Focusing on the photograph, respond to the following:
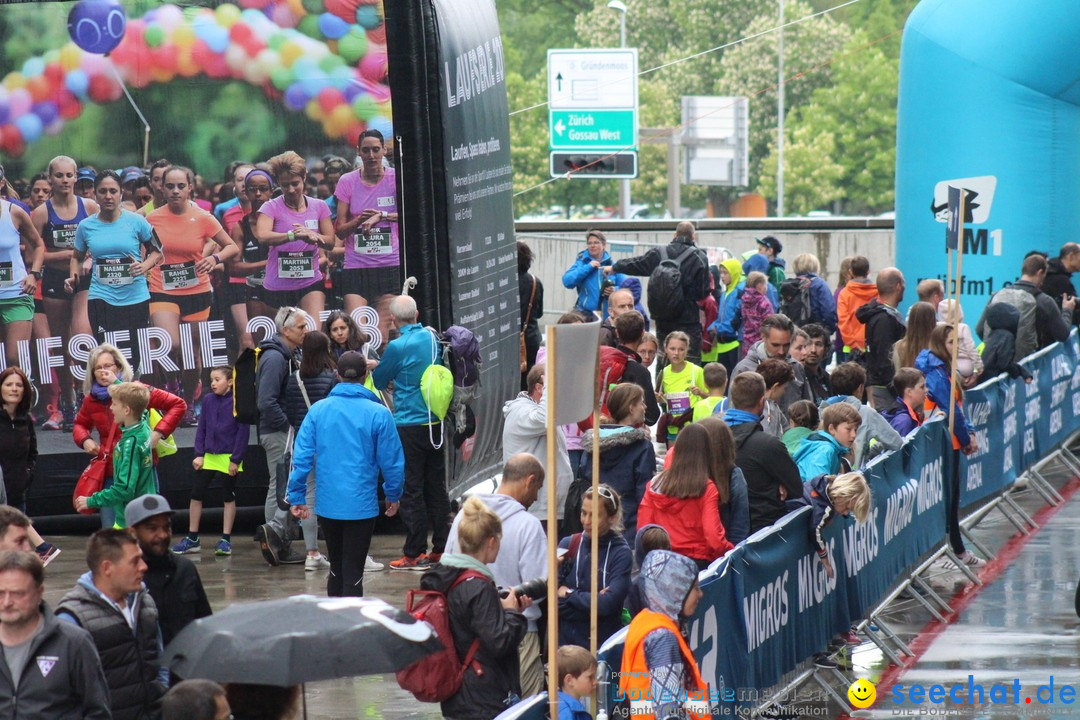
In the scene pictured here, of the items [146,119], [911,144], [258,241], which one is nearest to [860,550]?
[258,241]

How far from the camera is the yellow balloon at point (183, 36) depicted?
11516 mm

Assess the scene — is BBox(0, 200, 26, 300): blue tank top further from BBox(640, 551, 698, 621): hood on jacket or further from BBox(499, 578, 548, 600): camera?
BBox(640, 551, 698, 621): hood on jacket

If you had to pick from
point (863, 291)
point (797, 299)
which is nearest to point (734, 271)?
point (797, 299)

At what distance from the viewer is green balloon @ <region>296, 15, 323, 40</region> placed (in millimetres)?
11484

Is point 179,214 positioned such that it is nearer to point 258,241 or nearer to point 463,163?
point 258,241

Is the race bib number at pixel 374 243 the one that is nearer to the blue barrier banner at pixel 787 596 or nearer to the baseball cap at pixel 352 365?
the baseball cap at pixel 352 365

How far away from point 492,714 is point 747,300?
34.3 ft

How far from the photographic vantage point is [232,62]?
37.9 feet

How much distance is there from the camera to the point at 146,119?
1155cm

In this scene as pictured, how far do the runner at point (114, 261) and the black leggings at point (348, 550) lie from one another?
3.11m

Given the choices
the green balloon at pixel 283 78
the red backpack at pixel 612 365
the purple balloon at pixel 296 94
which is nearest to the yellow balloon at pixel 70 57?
the green balloon at pixel 283 78

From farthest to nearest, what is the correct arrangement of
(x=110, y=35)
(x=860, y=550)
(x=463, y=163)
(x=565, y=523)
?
(x=463, y=163) → (x=110, y=35) → (x=860, y=550) → (x=565, y=523)

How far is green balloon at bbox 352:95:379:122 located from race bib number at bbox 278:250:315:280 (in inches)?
41.4

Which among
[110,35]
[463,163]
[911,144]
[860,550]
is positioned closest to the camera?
[860,550]
